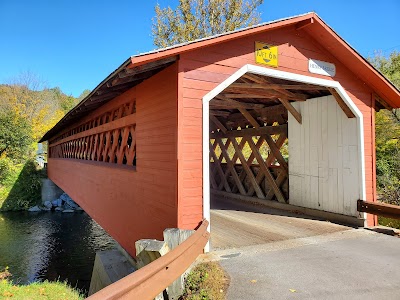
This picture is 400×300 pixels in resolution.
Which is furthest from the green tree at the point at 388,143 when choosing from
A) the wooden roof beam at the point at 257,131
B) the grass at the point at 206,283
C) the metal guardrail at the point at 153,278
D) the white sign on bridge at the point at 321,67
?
the metal guardrail at the point at 153,278

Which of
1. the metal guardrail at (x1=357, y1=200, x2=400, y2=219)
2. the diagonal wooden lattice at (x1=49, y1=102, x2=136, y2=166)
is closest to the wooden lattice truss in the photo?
the metal guardrail at (x1=357, y1=200, x2=400, y2=219)

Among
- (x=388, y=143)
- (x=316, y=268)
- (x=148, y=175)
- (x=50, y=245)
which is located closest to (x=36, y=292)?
(x=148, y=175)

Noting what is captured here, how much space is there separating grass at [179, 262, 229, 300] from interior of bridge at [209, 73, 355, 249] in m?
0.94

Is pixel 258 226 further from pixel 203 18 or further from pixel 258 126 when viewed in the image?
pixel 203 18

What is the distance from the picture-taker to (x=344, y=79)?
5473mm

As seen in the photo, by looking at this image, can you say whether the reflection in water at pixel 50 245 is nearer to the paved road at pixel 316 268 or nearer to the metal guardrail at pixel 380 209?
the paved road at pixel 316 268

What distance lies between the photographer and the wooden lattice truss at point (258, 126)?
6064 mm

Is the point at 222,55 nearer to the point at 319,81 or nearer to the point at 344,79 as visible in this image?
the point at 319,81

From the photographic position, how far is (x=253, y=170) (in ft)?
28.0

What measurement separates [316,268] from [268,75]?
284cm

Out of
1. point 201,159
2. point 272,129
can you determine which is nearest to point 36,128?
point 272,129

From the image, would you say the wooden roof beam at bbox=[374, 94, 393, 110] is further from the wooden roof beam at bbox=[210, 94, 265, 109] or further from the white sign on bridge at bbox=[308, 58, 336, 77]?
the wooden roof beam at bbox=[210, 94, 265, 109]

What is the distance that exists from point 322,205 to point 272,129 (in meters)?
2.32

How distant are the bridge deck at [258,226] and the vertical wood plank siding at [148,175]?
99 cm
